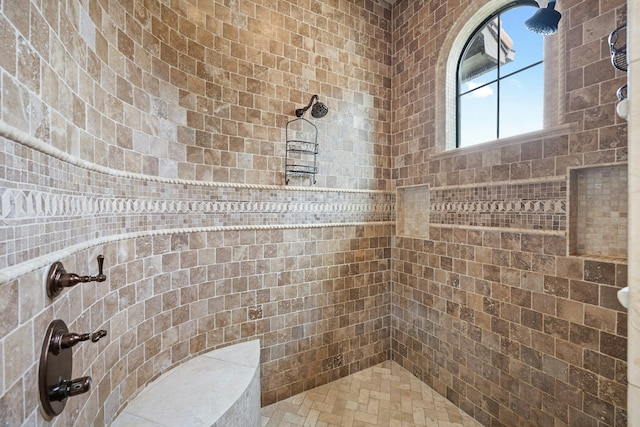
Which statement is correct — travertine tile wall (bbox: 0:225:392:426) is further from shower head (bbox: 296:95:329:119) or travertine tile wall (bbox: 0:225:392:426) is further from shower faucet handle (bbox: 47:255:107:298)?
shower head (bbox: 296:95:329:119)

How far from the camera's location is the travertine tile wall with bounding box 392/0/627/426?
148cm

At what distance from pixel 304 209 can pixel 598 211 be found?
192 centimetres

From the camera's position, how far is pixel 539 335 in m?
1.75

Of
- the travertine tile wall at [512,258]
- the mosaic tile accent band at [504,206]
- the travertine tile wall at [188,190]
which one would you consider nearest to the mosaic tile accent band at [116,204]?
the travertine tile wall at [188,190]

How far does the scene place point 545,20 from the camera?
5.23ft

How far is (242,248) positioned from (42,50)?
1550 mm

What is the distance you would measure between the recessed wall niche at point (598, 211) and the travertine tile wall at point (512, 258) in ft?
0.09

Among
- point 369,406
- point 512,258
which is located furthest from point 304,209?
point 369,406

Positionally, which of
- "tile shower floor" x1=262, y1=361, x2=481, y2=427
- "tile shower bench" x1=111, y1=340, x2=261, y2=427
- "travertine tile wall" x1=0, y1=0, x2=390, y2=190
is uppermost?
"travertine tile wall" x1=0, y1=0, x2=390, y2=190

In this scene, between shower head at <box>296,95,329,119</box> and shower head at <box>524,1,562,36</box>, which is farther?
shower head at <box>296,95,329,119</box>

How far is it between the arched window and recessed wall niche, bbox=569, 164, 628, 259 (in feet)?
1.43

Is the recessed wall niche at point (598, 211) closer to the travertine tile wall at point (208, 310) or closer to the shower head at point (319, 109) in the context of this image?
the travertine tile wall at point (208, 310)

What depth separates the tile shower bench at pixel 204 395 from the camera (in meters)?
1.44

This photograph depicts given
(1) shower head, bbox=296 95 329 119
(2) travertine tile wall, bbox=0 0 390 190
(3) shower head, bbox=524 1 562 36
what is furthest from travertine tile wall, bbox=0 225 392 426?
(3) shower head, bbox=524 1 562 36
